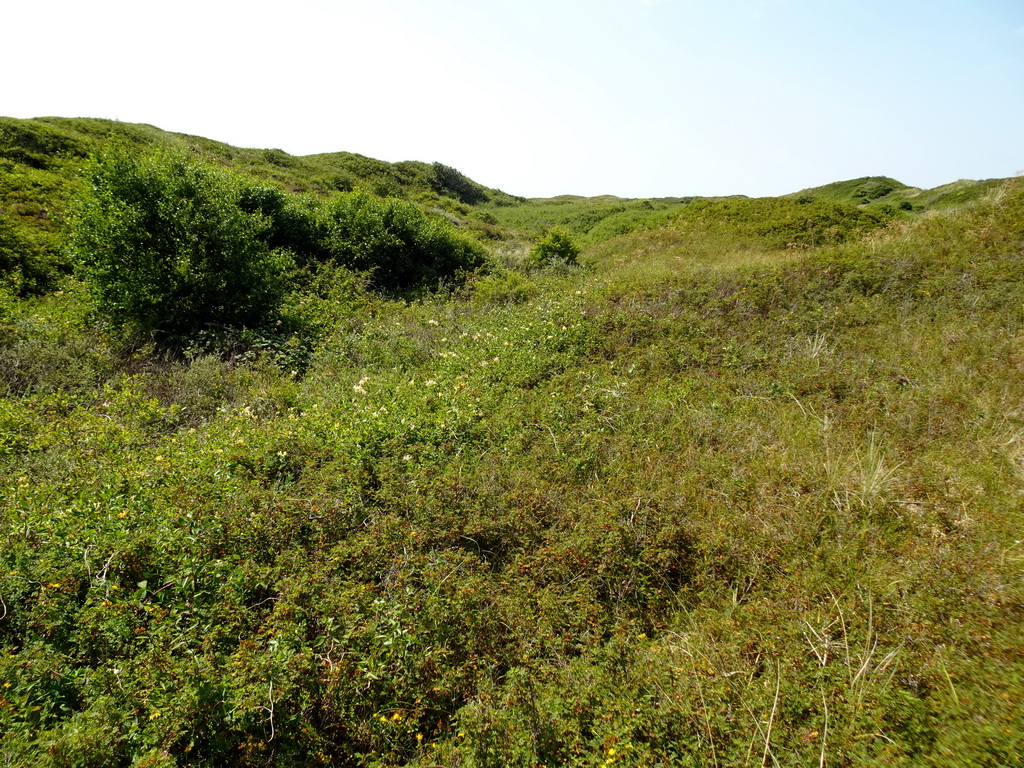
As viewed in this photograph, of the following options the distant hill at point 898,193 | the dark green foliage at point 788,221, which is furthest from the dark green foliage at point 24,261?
the distant hill at point 898,193

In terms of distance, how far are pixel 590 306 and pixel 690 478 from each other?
194 inches

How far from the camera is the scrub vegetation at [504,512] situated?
7.91 feet

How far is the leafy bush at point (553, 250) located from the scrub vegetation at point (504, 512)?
19.0 ft

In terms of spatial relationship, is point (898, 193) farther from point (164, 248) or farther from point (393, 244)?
point (164, 248)

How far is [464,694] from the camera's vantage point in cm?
276

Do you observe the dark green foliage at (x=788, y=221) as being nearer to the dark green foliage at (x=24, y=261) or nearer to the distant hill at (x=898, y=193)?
the distant hill at (x=898, y=193)

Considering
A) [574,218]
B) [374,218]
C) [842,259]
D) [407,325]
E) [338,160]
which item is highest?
[338,160]

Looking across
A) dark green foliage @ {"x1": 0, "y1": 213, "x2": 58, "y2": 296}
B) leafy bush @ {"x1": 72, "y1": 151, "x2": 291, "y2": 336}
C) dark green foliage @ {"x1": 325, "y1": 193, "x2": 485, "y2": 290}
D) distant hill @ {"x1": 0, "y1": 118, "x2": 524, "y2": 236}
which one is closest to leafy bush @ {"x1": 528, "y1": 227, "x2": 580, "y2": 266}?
dark green foliage @ {"x1": 325, "y1": 193, "x2": 485, "y2": 290}

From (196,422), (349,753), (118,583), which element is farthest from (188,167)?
(349,753)

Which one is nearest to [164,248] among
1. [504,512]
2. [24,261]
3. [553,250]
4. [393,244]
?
[24,261]

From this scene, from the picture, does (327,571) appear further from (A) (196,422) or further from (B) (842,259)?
(B) (842,259)

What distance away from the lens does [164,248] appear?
8.32m

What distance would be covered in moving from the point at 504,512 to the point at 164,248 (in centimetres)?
821

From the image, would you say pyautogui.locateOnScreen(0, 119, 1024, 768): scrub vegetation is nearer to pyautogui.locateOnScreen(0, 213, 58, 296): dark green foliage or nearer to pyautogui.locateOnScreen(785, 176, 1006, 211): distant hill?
pyautogui.locateOnScreen(0, 213, 58, 296): dark green foliage
